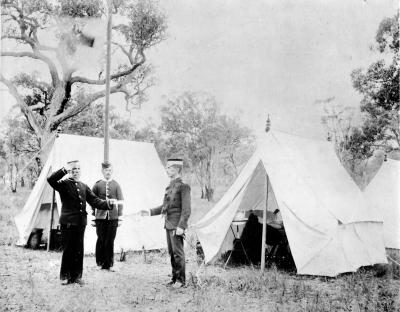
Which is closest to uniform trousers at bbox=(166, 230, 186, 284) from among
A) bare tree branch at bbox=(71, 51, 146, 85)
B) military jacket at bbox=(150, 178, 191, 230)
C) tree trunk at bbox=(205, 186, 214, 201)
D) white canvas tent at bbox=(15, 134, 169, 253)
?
military jacket at bbox=(150, 178, 191, 230)

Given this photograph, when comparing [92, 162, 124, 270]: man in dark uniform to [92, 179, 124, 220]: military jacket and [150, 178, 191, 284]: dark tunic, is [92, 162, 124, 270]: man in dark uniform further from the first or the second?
[150, 178, 191, 284]: dark tunic

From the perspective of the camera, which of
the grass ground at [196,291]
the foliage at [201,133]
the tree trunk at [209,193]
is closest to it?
the grass ground at [196,291]

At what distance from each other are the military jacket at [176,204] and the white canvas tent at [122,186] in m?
2.79

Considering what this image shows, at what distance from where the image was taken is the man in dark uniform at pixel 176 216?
17.8 ft

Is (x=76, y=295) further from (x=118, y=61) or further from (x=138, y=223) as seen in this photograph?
(x=118, y=61)

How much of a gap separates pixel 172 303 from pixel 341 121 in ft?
82.3

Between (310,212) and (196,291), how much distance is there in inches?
88.9

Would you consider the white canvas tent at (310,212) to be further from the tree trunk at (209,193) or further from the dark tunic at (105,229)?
the tree trunk at (209,193)

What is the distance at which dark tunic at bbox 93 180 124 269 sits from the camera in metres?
6.80

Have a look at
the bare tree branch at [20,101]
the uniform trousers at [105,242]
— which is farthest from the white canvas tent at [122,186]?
the bare tree branch at [20,101]

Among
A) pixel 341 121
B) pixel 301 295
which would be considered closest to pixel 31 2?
pixel 301 295

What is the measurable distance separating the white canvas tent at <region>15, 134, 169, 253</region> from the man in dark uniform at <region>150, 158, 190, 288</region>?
2821mm

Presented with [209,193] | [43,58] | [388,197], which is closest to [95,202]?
[388,197]

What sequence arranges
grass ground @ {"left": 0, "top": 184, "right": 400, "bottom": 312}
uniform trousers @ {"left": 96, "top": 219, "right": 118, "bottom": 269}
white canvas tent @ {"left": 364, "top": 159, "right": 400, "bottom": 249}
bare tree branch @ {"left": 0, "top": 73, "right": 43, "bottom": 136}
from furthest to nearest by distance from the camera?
bare tree branch @ {"left": 0, "top": 73, "right": 43, "bottom": 136}, white canvas tent @ {"left": 364, "top": 159, "right": 400, "bottom": 249}, uniform trousers @ {"left": 96, "top": 219, "right": 118, "bottom": 269}, grass ground @ {"left": 0, "top": 184, "right": 400, "bottom": 312}
